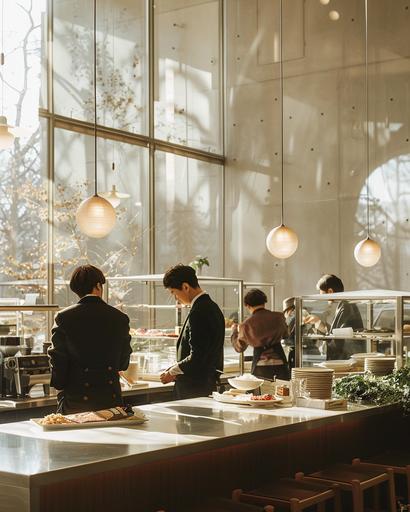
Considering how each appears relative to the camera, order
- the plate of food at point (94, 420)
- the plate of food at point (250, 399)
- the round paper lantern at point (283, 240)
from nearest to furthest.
Answer: the plate of food at point (94, 420)
the plate of food at point (250, 399)
the round paper lantern at point (283, 240)

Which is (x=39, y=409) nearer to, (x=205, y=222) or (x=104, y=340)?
(x=104, y=340)

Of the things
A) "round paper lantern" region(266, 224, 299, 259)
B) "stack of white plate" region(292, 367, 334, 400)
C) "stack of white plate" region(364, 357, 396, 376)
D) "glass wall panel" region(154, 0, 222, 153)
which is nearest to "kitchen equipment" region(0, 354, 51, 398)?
"stack of white plate" region(292, 367, 334, 400)

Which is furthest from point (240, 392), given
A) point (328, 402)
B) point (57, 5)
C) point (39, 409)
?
point (57, 5)

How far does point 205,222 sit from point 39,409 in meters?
Answer: 6.39

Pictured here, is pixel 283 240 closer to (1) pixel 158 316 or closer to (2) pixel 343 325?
(1) pixel 158 316

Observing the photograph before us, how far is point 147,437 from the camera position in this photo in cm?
297

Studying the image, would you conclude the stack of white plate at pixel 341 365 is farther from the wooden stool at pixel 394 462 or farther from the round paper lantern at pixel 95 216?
the round paper lantern at pixel 95 216

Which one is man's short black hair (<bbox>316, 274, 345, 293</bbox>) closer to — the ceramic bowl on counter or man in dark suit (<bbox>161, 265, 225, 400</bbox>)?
man in dark suit (<bbox>161, 265, 225, 400</bbox>)

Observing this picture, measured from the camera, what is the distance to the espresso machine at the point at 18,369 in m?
4.46

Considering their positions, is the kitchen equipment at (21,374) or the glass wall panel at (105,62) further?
the glass wall panel at (105,62)

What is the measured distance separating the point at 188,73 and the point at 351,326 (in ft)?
21.8

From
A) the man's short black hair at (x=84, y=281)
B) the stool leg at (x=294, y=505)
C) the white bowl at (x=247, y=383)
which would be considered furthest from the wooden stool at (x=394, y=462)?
the man's short black hair at (x=84, y=281)

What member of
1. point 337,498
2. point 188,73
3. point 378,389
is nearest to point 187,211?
point 188,73

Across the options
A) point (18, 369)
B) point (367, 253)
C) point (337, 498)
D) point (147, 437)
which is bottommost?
point (337, 498)
